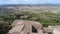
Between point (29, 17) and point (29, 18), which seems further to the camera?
point (29, 17)

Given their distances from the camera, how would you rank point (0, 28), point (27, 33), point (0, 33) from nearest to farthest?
point (27, 33), point (0, 33), point (0, 28)

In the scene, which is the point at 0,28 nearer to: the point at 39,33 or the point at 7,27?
the point at 7,27

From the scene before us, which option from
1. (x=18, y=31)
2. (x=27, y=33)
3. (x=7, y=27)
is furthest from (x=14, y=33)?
(x=7, y=27)

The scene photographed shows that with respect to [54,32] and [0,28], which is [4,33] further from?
[54,32]

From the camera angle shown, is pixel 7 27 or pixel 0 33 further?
pixel 7 27

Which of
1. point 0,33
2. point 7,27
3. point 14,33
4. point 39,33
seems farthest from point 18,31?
point 7,27

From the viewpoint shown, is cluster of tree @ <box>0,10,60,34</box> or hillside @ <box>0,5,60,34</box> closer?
cluster of tree @ <box>0,10,60,34</box>

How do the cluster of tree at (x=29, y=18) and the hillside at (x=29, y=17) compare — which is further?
the hillside at (x=29, y=17)

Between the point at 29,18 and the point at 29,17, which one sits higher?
the point at 29,18

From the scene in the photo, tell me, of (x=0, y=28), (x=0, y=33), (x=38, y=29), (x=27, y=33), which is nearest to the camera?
(x=27, y=33)
